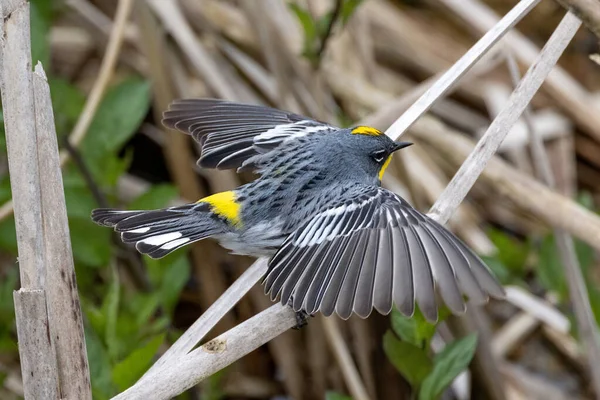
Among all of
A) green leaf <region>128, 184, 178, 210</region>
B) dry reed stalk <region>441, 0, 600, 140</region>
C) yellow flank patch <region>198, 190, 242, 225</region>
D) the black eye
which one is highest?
dry reed stalk <region>441, 0, 600, 140</region>

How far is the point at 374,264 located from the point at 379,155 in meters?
0.70

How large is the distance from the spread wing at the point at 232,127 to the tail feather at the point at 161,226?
0.94 ft

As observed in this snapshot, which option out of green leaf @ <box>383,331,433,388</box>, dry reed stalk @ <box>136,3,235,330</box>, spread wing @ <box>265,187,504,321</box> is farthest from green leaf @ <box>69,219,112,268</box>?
green leaf @ <box>383,331,433,388</box>

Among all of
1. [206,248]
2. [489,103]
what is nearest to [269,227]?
Answer: [206,248]

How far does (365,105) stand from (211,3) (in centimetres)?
111

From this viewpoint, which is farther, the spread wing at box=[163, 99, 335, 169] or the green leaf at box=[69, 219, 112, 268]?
the green leaf at box=[69, 219, 112, 268]

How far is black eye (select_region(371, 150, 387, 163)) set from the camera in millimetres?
2955

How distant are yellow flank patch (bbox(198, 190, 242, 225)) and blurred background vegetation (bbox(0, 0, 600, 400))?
49 centimetres

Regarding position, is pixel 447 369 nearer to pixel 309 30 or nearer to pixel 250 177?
pixel 309 30

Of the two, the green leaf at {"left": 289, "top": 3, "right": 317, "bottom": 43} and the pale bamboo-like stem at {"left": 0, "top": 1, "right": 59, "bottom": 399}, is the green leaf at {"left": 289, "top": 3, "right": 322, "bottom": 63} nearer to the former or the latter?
the green leaf at {"left": 289, "top": 3, "right": 317, "bottom": 43}

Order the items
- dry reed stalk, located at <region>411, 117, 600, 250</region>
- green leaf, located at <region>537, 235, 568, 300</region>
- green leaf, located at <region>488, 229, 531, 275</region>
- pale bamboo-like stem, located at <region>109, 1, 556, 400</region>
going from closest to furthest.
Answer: pale bamboo-like stem, located at <region>109, 1, 556, 400</region> < dry reed stalk, located at <region>411, 117, 600, 250</region> < green leaf, located at <region>537, 235, 568, 300</region> < green leaf, located at <region>488, 229, 531, 275</region>

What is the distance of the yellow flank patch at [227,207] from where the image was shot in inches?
113

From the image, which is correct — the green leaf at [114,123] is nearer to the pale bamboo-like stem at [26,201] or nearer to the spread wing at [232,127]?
the spread wing at [232,127]

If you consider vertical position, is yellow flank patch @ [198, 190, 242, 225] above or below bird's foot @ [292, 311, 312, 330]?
above
